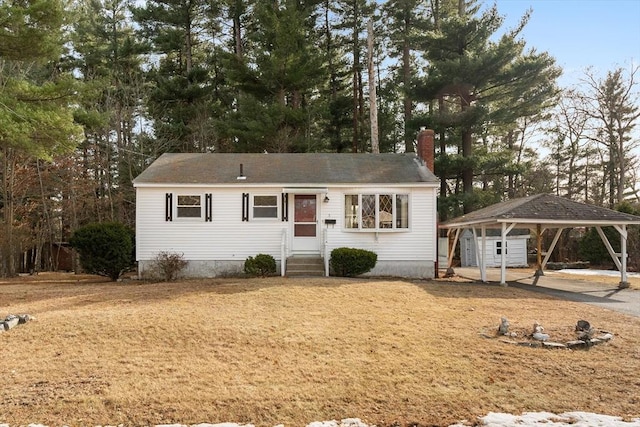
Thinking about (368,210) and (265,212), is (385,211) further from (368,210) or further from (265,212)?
(265,212)

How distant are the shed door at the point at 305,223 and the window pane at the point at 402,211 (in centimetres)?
282

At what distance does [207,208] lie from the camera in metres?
14.7

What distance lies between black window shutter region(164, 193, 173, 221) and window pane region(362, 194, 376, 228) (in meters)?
6.50

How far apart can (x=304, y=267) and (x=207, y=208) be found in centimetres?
385

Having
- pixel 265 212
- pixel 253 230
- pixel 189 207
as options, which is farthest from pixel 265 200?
pixel 189 207

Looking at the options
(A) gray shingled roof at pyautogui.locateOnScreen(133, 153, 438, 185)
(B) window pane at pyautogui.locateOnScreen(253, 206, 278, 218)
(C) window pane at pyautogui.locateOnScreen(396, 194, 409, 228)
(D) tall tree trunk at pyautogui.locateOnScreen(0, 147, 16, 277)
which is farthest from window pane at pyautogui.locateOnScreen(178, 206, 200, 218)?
(D) tall tree trunk at pyautogui.locateOnScreen(0, 147, 16, 277)

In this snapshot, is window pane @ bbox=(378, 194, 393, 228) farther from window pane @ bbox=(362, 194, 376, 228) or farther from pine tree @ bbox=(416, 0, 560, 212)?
pine tree @ bbox=(416, 0, 560, 212)

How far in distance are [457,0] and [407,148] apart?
987cm

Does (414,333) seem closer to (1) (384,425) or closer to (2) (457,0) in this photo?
(1) (384,425)

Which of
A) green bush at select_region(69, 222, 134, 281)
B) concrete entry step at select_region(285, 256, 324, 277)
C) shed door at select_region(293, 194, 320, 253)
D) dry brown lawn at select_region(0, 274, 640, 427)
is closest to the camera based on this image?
dry brown lawn at select_region(0, 274, 640, 427)

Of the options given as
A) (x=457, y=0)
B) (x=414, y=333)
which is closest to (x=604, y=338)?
(x=414, y=333)

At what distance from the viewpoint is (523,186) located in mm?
32125

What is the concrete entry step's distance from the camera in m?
14.3

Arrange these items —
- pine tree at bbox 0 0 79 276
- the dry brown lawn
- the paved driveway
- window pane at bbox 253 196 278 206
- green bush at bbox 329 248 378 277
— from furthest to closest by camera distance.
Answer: window pane at bbox 253 196 278 206, green bush at bbox 329 248 378 277, the paved driveway, pine tree at bbox 0 0 79 276, the dry brown lawn
